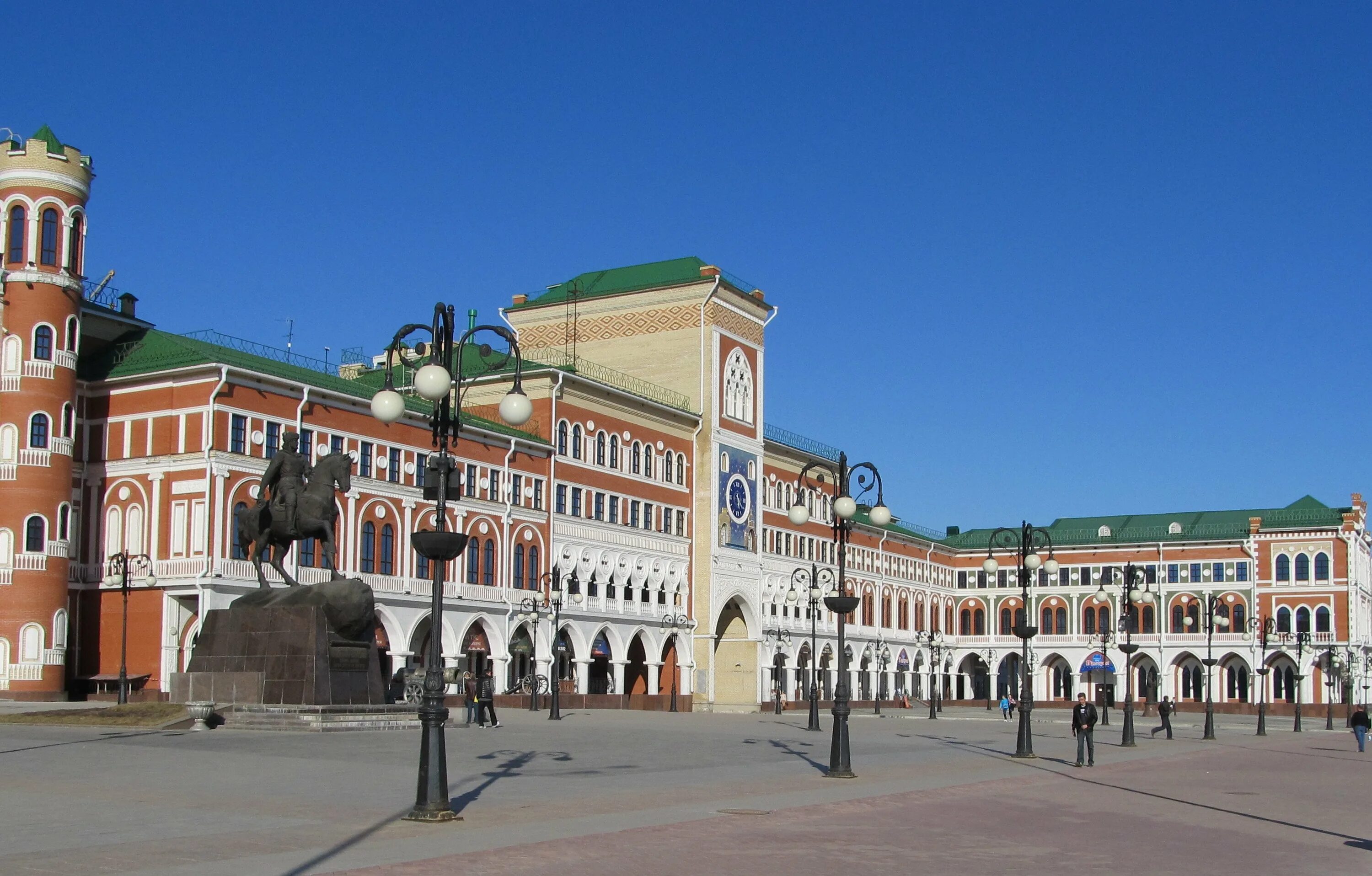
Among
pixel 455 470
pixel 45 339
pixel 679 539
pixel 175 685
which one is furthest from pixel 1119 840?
pixel 679 539

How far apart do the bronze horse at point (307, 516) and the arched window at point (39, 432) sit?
2138 centimetres

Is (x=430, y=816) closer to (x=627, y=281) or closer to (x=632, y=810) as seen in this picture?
(x=632, y=810)

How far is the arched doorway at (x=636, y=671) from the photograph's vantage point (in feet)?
263

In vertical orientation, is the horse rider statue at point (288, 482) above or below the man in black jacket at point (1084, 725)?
above

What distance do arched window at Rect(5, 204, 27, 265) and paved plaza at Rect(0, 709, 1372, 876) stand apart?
25729 millimetres

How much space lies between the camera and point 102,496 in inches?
2227

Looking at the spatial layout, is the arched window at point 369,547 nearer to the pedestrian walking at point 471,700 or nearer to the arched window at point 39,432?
the arched window at point 39,432

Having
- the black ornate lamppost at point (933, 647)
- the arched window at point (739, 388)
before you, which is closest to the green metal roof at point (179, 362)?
the arched window at point (739, 388)

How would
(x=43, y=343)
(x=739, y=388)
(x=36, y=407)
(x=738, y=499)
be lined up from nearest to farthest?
1. (x=36, y=407)
2. (x=43, y=343)
3. (x=738, y=499)
4. (x=739, y=388)

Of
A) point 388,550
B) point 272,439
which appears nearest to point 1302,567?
point 388,550

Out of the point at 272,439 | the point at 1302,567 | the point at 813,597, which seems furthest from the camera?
the point at 1302,567

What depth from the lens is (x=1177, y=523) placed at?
409ft

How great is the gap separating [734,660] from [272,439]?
3774 cm

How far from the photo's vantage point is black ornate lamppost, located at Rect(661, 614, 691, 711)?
79562 millimetres
